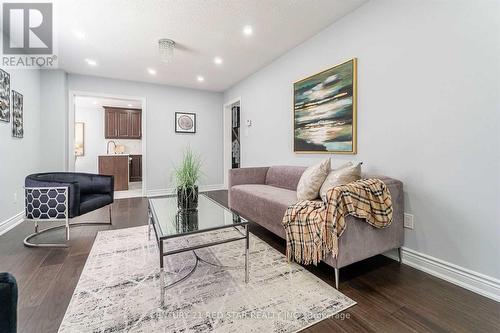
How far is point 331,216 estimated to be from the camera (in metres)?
1.54

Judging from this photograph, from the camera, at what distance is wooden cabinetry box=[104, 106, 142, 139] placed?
22.1 feet

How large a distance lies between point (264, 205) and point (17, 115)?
3.56 meters

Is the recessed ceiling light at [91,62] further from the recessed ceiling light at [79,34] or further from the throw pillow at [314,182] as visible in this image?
the throw pillow at [314,182]

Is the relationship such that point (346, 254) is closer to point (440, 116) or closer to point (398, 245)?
point (398, 245)

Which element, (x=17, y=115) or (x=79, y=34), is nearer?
(x=79, y=34)

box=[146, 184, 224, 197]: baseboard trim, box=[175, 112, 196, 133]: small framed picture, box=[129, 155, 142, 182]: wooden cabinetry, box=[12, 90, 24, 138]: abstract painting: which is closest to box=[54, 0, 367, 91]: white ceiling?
box=[12, 90, 24, 138]: abstract painting

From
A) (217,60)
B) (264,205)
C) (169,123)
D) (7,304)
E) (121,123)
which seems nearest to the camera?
(7,304)

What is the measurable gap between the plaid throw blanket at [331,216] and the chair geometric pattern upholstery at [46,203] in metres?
2.29

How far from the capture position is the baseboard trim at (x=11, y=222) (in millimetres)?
2633

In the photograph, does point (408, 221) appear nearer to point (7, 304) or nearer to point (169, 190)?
point (7, 304)

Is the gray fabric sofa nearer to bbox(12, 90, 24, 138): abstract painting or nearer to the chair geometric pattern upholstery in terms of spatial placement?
the chair geometric pattern upholstery

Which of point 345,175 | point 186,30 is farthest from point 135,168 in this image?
point 345,175

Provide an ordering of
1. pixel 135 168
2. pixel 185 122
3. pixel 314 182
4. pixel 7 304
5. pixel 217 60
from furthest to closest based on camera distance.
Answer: pixel 135 168 → pixel 185 122 → pixel 217 60 → pixel 314 182 → pixel 7 304

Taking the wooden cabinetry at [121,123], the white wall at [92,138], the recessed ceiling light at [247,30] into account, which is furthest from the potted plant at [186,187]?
the white wall at [92,138]
